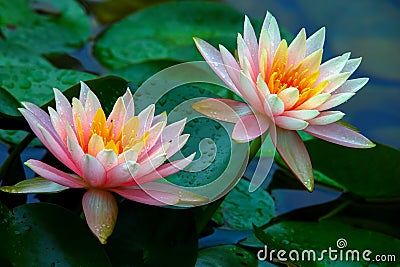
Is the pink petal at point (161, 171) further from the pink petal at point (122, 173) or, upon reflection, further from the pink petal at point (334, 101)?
the pink petal at point (334, 101)

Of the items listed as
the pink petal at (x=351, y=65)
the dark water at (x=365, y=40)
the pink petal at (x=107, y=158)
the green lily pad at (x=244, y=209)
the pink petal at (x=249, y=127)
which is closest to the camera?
the pink petal at (x=107, y=158)

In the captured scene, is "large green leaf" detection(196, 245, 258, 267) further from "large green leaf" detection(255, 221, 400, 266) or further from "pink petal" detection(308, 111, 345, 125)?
"pink petal" detection(308, 111, 345, 125)

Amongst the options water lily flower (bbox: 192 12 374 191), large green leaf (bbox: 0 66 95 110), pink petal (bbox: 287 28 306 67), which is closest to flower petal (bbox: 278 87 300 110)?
water lily flower (bbox: 192 12 374 191)

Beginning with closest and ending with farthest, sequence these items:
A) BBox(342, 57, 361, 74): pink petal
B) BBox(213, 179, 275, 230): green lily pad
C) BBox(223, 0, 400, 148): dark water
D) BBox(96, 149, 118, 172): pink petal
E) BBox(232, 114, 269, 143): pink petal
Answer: BBox(96, 149, 118, 172): pink petal < BBox(232, 114, 269, 143): pink petal < BBox(342, 57, 361, 74): pink petal < BBox(213, 179, 275, 230): green lily pad < BBox(223, 0, 400, 148): dark water

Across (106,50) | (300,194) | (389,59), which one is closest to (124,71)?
(106,50)

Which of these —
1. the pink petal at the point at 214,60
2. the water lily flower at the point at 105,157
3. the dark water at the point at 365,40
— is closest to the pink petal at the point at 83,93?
the water lily flower at the point at 105,157

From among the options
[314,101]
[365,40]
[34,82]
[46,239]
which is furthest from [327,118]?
[365,40]
